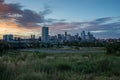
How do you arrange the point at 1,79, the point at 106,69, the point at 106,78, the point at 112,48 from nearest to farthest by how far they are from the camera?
1. the point at 1,79
2. the point at 106,78
3. the point at 106,69
4. the point at 112,48

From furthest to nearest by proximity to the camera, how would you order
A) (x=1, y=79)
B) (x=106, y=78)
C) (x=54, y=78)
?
(x=106, y=78) < (x=54, y=78) < (x=1, y=79)

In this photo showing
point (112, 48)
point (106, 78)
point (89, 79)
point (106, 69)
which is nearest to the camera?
point (89, 79)

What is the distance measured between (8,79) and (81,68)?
31.9 feet

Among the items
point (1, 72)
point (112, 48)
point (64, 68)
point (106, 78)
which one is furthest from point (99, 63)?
point (112, 48)

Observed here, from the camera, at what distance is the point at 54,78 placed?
41.8ft

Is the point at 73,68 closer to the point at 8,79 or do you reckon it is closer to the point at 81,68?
the point at 81,68

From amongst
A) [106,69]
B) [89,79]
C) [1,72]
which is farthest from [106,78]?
[1,72]

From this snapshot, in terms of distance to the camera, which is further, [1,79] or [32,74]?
[32,74]

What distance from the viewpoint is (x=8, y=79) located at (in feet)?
38.2

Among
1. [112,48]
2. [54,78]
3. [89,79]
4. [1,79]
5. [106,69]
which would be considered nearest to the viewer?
[1,79]

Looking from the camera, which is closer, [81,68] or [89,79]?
[89,79]

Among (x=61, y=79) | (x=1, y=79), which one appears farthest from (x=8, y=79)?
(x=61, y=79)

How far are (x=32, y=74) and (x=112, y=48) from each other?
2070 inches

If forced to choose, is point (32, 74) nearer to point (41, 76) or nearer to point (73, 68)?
point (41, 76)
